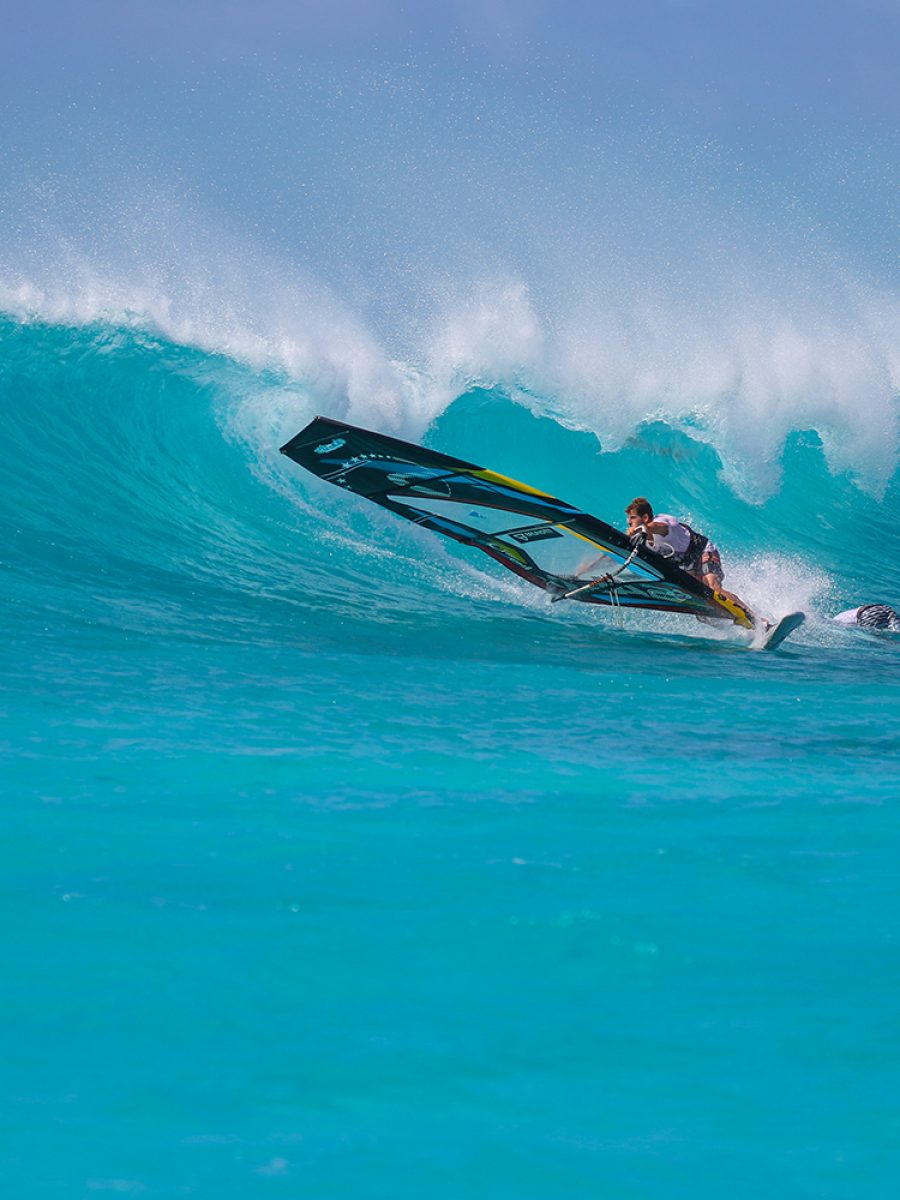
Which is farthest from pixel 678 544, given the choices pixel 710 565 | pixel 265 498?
pixel 265 498

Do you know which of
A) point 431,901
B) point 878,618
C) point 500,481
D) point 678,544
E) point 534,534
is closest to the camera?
point 431,901

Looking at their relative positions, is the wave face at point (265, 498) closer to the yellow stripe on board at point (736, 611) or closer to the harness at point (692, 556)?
the harness at point (692, 556)

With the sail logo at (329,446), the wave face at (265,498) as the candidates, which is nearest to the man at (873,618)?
the wave face at (265,498)

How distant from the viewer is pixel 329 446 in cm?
875

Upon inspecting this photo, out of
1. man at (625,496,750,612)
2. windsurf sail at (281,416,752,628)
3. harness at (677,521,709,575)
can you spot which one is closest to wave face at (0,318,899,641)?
windsurf sail at (281,416,752,628)

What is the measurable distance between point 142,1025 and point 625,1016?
1.27 meters

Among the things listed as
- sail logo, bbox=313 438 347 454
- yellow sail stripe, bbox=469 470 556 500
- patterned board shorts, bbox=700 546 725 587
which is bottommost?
patterned board shorts, bbox=700 546 725 587

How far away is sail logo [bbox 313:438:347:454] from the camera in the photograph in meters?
8.70

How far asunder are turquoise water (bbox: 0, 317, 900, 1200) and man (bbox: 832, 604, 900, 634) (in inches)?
31.2

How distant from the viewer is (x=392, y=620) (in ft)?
28.0

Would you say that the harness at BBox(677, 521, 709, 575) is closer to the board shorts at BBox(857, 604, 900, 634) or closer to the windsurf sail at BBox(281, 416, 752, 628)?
the windsurf sail at BBox(281, 416, 752, 628)

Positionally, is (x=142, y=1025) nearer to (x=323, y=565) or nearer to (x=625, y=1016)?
(x=625, y=1016)

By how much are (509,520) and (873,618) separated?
315 centimetres

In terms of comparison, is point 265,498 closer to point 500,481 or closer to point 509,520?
point 509,520
